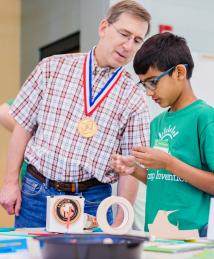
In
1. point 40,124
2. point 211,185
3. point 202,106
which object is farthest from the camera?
point 40,124

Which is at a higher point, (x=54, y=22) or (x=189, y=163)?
(x=54, y=22)

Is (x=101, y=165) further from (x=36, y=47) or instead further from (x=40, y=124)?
(x=36, y=47)

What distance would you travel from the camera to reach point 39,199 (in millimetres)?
1898

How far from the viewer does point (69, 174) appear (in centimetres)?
185

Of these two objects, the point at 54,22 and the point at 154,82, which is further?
the point at 54,22

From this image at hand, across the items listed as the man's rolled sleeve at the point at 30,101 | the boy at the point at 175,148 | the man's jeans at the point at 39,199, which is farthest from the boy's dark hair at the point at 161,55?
the man's jeans at the point at 39,199

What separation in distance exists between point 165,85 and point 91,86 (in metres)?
0.29

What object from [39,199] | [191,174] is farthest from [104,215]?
[39,199]

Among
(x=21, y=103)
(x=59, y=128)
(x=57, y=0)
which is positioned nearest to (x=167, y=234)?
(x=59, y=128)

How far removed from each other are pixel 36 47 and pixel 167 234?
3688 mm

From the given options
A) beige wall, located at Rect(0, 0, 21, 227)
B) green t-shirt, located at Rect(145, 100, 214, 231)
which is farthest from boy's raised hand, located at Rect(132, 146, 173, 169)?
beige wall, located at Rect(0, 0, 21, 227)

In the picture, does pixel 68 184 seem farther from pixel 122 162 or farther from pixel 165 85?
pixel 165 85

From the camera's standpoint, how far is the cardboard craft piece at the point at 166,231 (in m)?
1.50

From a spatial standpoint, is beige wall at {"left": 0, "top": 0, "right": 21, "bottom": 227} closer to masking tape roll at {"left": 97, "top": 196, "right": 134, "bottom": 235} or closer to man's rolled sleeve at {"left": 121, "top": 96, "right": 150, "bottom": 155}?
man's rolled sleeve at {"left": 121, "top": 96, "right": 150, "bottom": 155}
